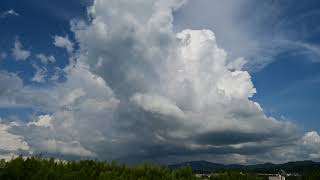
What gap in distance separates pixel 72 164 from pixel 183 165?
257 inches

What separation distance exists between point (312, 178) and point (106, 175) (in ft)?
119

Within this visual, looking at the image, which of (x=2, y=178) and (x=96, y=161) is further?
(x=96, y=161)

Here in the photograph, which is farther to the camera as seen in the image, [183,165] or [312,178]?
[312,178]

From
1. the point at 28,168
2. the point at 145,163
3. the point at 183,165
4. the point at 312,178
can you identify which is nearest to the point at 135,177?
the point at 145,163

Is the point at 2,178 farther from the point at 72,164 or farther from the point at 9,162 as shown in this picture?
the point at 72,164

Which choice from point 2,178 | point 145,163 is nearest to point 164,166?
point 145,163

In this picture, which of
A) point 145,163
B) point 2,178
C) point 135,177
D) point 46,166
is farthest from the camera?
point 145,163

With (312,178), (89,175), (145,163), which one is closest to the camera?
(89,175)

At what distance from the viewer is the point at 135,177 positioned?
78.1ft

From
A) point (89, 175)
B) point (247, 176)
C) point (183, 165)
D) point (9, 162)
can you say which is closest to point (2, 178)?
point (9, 162)

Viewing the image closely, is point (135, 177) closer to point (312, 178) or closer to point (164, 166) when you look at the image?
point (164, 166)

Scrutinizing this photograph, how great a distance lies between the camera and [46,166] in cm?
2042

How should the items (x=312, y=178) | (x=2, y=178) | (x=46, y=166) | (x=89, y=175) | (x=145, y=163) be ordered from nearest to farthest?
(x=2, y=178)
(x=46, y=166)
(x=89, y=175)
(x=145, y=163)
(x=312, y=178)

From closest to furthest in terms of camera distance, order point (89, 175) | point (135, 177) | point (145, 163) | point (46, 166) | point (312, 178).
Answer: point (46, 166) → point (89, 175) → point (135, 177) → point (145, 163) → point (312, 178)
